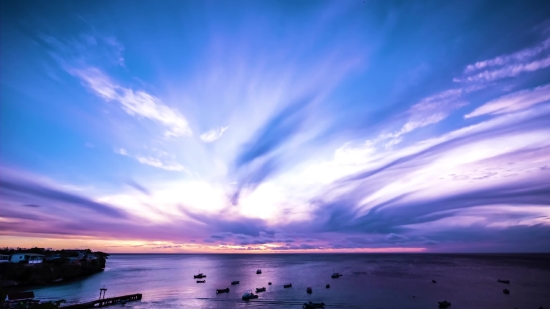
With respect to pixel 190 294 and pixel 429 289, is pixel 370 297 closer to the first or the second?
pixel 429 289

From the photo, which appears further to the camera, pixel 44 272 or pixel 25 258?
pixel 25 258

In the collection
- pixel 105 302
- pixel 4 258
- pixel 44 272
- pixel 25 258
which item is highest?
pixel 4 258

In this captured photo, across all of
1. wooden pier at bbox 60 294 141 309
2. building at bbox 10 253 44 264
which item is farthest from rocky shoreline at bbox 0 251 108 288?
wooden pier at bbox 60 294 141 309

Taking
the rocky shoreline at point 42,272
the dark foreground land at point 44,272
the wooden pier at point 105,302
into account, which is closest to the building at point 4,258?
the dark foreground land at point 44,272

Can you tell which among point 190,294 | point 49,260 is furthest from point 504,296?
point 49,260

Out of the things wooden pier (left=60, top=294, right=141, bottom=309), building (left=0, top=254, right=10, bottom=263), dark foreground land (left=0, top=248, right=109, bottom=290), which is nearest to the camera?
wooden pier (left=60, top=294, right=141, bottom=309)

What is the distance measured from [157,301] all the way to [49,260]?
7247 cm

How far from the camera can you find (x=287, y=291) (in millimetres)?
80625

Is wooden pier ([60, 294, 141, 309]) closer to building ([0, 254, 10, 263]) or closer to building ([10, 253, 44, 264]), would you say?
building ([10, 253, 44, 264])

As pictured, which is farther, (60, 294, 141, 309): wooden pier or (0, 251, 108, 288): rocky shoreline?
(0, 251, 108, 288): rocky shoreline

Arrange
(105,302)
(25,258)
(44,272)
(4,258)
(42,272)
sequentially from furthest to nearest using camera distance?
1. (25,258)
2. (4,258)
3. (44,272)
4. (42,272)
5. (105,302)

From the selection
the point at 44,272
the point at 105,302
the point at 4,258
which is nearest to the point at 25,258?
the point at 4,258

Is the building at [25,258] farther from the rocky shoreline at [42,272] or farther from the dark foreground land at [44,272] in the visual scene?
the rocky shoreline at [42,272]

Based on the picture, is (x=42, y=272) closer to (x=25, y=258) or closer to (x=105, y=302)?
(x=25, y=258)
